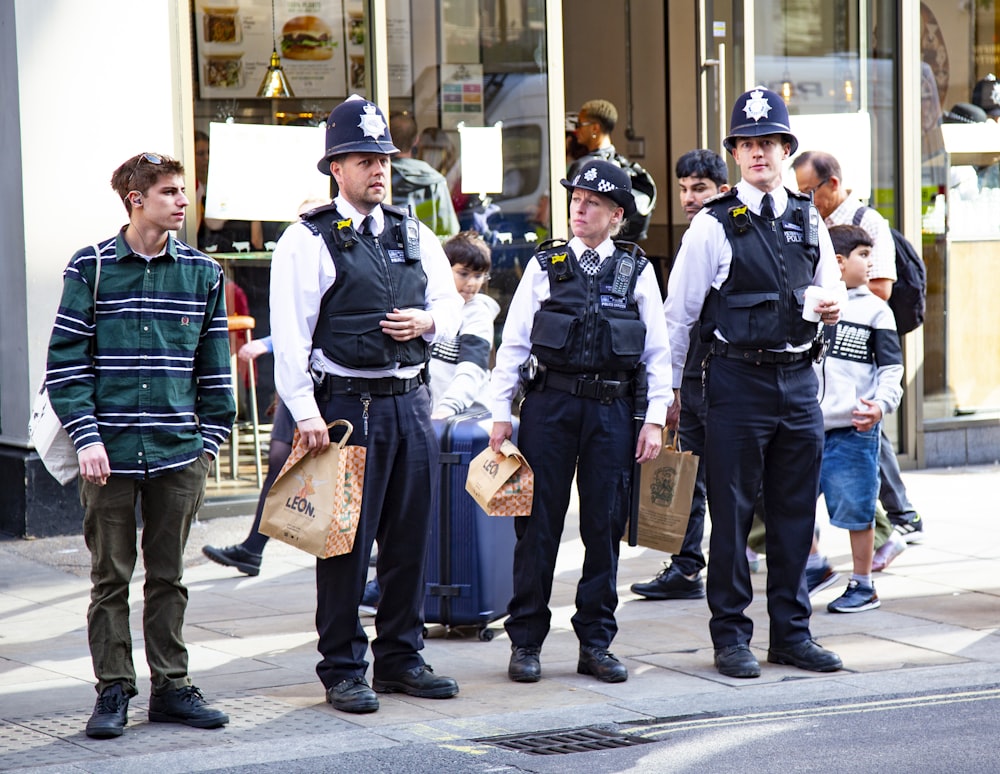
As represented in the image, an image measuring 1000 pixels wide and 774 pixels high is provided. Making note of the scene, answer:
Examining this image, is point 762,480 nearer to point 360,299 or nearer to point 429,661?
point 429,661

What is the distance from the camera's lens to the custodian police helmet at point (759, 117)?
6289 millimetres

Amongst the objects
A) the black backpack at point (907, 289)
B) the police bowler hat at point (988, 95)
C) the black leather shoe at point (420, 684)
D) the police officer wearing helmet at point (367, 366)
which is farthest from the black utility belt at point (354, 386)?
the police bowler hat at point (988, 95)

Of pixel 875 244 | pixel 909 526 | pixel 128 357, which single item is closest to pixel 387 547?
pixel 128 357

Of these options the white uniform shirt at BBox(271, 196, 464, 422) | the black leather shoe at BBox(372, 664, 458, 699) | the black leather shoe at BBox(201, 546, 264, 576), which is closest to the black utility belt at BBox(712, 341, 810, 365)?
the white uniform shirt at BBox(271, 196, 464, 422)

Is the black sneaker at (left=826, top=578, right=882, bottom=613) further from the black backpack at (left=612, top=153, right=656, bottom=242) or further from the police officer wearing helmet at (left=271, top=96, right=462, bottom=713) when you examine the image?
the black backpack at (left=612, top=153, right=656, bottom=242)

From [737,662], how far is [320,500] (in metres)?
1.88

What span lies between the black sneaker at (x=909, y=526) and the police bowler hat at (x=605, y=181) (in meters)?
3.42

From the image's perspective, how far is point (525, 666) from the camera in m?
6.16

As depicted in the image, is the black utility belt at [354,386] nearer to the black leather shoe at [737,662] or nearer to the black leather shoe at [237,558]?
the black leather shoe at [737,662]

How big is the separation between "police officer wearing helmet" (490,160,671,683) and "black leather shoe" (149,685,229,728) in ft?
4.20

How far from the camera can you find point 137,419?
5414 millimetres

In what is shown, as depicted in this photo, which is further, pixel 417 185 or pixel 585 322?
pixel 417 185

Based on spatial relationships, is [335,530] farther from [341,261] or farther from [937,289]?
[937,289]

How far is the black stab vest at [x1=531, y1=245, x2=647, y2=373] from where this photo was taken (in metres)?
6.05
